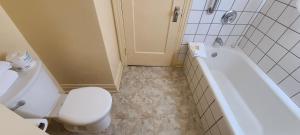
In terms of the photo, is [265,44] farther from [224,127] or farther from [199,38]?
[224,127]

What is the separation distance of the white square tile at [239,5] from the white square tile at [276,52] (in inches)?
18.6

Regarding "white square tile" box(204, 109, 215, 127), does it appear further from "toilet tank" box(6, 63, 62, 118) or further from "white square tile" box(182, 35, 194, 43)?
"toilet tank" box(6, 63, 62, 118)

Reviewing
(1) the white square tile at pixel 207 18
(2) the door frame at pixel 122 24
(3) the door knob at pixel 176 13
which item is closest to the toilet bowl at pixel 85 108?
Result: (2) the door frame at pixel 122 24

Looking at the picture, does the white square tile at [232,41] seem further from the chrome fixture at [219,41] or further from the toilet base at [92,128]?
the toilet base at [92,128]

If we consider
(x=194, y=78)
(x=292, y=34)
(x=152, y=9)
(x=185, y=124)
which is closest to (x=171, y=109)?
(x=185, y=124)

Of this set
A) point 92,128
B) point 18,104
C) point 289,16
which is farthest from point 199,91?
point 18,104

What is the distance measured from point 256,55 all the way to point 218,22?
53 cm

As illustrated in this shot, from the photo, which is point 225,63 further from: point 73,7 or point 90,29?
point 73,7

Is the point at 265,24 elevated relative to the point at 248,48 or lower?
elevated

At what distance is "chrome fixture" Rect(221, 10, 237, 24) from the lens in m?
1.48

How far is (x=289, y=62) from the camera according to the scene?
1.21 m

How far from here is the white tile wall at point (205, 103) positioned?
1.13 m

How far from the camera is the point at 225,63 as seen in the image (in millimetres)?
1802

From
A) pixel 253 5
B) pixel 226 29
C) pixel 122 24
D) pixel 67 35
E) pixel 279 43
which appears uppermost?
pixel 122 24
